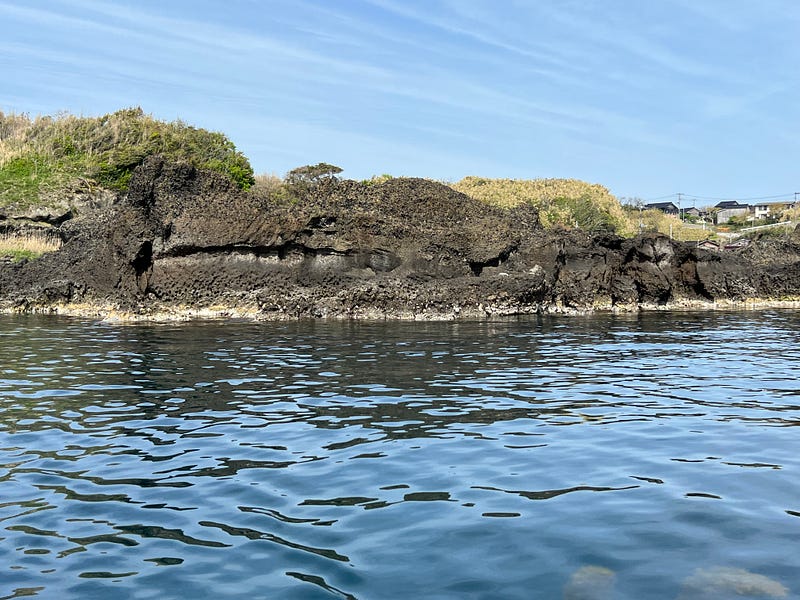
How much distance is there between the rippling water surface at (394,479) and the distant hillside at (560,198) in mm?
66671

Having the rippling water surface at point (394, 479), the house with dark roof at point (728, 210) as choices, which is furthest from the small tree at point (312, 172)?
the house with dark roof at point (728, 210)

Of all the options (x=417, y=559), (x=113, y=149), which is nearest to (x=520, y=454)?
(x=417, y=559)

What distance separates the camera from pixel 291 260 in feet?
87.9

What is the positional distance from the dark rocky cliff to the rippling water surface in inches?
434

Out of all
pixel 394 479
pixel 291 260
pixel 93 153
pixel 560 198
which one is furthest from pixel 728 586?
pixel 560 198

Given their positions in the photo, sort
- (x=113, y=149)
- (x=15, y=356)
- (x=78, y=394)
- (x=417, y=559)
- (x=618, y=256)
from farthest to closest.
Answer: (x=113, y=149)
(x=618, y=256)
(x=15, y=356)
(x=78, y=394)
(x=417, y=559)

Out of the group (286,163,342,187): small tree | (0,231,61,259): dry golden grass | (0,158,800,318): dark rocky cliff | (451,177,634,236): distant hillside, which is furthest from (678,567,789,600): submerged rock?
(451,177,634,236): distant hillside

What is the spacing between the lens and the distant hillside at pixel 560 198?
3408 inches

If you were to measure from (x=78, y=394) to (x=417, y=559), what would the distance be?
7.80 m

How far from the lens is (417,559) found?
16.8 feet

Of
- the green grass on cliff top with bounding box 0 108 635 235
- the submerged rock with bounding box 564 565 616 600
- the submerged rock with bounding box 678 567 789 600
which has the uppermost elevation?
the green grass on cliff top with bounding box 0 108 635 235

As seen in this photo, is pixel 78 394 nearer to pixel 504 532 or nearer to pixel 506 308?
pixel 504 532

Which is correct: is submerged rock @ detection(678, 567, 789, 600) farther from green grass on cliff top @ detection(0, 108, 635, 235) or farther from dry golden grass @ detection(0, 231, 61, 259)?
green grass on cliff top @ detection(0, 108, 635, 235)

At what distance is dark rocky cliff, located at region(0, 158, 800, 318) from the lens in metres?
25.9
